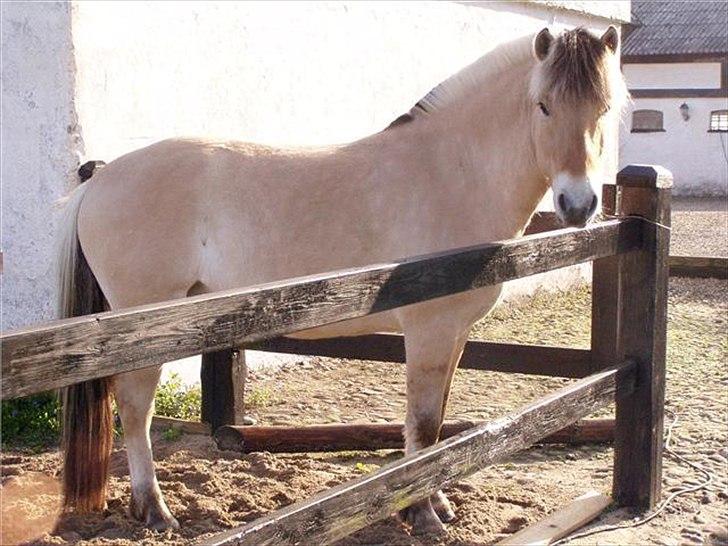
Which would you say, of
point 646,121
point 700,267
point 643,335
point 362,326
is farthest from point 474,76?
point 646,121

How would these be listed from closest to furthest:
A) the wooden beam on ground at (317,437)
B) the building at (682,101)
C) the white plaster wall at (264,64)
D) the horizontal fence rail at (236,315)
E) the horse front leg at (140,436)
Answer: the horizontal fence rail at (236,315)
the horse front leg at (140,436)
the wooden beam on ground at (317,437)
the white plaster wall at (264,64)
the building at (682,101)

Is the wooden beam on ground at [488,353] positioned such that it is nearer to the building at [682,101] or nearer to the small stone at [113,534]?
the small stone at [113,534]

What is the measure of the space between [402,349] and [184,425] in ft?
4.24

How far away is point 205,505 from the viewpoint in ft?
13.2

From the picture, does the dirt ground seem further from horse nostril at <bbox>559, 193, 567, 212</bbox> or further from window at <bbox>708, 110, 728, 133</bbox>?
window at <bbox>708, 110, 728, 133</bbox>

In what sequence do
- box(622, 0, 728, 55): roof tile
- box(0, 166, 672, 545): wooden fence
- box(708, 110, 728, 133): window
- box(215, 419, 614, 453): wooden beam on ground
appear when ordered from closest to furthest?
box(0, 166, 672, 545): wooden fence
box(215, 419, 614, 453): wooden beam on ground
box(708, 110, 728, 133): window
box(622, 0, 728, 55): roof tile

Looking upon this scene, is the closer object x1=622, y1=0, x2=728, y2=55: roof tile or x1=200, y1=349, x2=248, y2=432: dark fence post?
x1=200, y1=349, x2=248, y2=432: dark fence post

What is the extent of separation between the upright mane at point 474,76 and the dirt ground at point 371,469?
5.71 feet

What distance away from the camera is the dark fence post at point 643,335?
3.99 m

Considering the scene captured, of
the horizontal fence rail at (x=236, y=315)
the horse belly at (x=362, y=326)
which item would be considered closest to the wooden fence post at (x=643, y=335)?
the horizontal fence rail at (x=236, y=315)

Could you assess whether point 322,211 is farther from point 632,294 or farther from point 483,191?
point 632,294

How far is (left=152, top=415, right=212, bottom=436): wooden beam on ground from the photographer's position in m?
5.13

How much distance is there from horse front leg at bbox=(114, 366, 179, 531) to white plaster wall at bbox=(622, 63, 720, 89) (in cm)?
2279

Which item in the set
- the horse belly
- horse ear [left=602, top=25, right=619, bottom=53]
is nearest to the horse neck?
horse ear [left=602, top=25, right=619, bottom=53]
